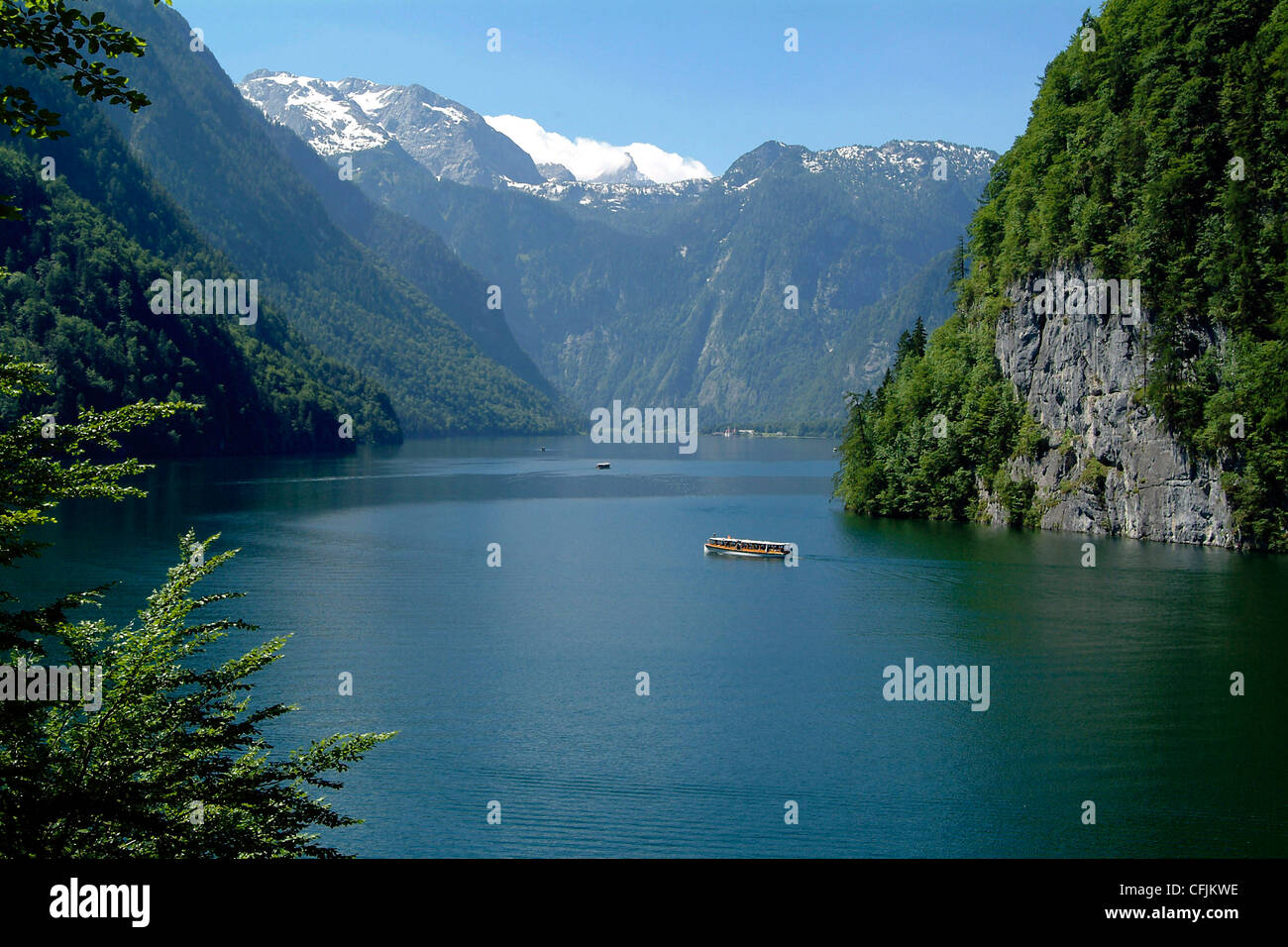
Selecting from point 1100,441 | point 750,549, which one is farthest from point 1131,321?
point 750,549

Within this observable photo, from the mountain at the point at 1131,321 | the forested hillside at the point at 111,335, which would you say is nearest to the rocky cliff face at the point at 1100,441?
the mountain at the point at 1131,321

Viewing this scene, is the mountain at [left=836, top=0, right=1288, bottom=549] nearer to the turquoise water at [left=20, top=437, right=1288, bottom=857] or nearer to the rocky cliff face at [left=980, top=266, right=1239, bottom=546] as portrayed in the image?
the rocky cliff face at [left=980, top=266, right=1239, bottom=546]

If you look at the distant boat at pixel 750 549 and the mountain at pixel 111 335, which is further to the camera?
the mountain at pixel 111 335

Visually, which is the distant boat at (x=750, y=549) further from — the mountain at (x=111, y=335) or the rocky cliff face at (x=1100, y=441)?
the mountain at (x=111, y=335)

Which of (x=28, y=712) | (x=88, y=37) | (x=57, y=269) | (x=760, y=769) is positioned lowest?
(x=760, y=769)

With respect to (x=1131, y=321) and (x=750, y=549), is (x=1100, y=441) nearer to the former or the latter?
(x=1131, y=321)

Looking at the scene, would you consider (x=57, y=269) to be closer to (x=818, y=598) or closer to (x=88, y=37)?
(x=818, y=598)
